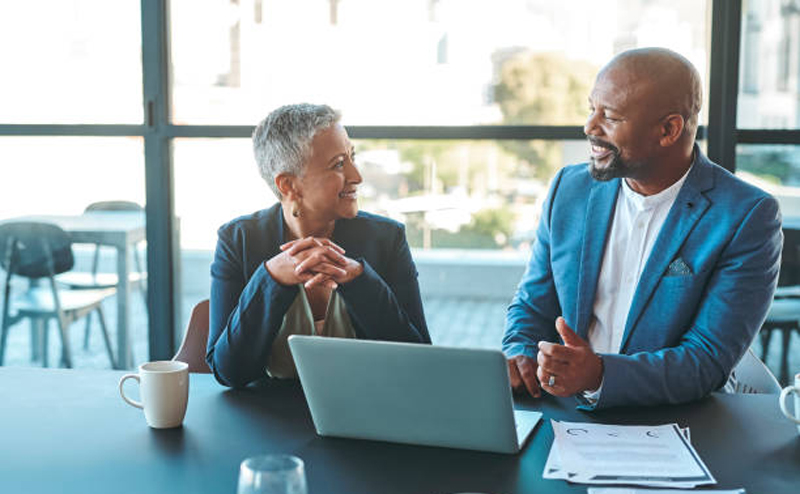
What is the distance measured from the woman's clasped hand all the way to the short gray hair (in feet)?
1.02

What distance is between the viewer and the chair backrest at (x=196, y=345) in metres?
2.10

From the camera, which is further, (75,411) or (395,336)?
(395,336)

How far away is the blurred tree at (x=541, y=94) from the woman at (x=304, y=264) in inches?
41.8

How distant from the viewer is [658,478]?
1229 mm

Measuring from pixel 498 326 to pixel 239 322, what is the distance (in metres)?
1.71

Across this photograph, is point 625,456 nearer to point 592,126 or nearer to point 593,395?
point 593,395

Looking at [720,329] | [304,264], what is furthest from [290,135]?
[720,329]

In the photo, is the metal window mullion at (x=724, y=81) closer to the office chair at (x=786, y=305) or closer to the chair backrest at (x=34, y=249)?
the office chair at (x=786, y=305)

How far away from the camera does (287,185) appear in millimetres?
2102

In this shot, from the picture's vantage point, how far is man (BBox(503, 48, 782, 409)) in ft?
6.18

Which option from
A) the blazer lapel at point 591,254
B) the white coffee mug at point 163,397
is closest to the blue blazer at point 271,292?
the white coffee mug at point 163,397

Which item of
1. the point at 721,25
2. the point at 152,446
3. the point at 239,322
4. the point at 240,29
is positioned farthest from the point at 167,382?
the point at 721,25

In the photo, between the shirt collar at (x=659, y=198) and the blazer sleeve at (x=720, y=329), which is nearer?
the blazer sleeve at (x=720, y=329)

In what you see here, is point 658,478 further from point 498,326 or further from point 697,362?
point 498,326
